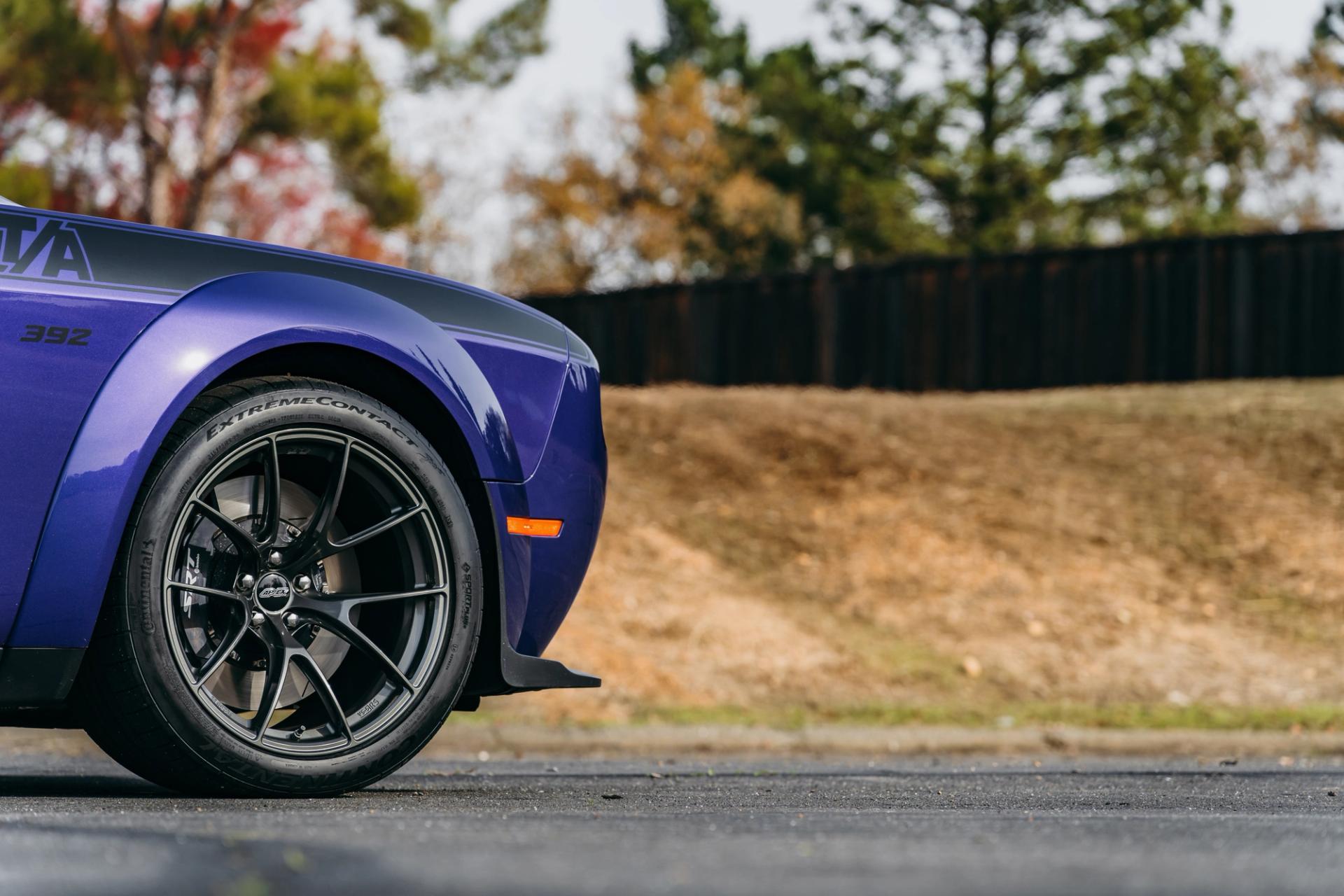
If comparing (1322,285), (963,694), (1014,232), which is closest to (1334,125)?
(1014,232)

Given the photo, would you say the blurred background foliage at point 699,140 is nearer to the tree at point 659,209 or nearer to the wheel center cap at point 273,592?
the tree at point 659,209

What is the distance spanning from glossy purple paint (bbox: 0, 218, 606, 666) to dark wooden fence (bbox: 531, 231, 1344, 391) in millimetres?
14597

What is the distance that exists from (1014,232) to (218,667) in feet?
95.5

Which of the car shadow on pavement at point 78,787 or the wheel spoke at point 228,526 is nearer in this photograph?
the wheel spoke at point 228,526

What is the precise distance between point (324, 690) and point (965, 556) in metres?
10.1

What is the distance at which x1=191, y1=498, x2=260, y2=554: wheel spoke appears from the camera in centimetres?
403

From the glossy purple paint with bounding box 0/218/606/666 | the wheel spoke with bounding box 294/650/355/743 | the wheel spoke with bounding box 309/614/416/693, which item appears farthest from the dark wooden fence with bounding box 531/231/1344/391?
the wheel spoke with bounding box 294/650/355/743

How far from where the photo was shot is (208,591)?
13.1 feet

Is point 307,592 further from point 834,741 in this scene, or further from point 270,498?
point 834,741

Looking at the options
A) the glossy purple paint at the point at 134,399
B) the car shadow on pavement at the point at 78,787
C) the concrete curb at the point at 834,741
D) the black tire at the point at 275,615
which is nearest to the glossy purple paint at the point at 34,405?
the glossy purple paint at the point at 134,399

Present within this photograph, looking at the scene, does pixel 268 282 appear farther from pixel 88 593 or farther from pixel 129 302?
pixel 88 593

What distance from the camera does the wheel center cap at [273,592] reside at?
4.09 metres

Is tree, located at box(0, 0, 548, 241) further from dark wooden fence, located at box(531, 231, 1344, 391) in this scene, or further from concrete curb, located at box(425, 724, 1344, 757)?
concrete curb, located at box(425, 724, 1344, 757)

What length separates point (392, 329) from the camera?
14.3ft
